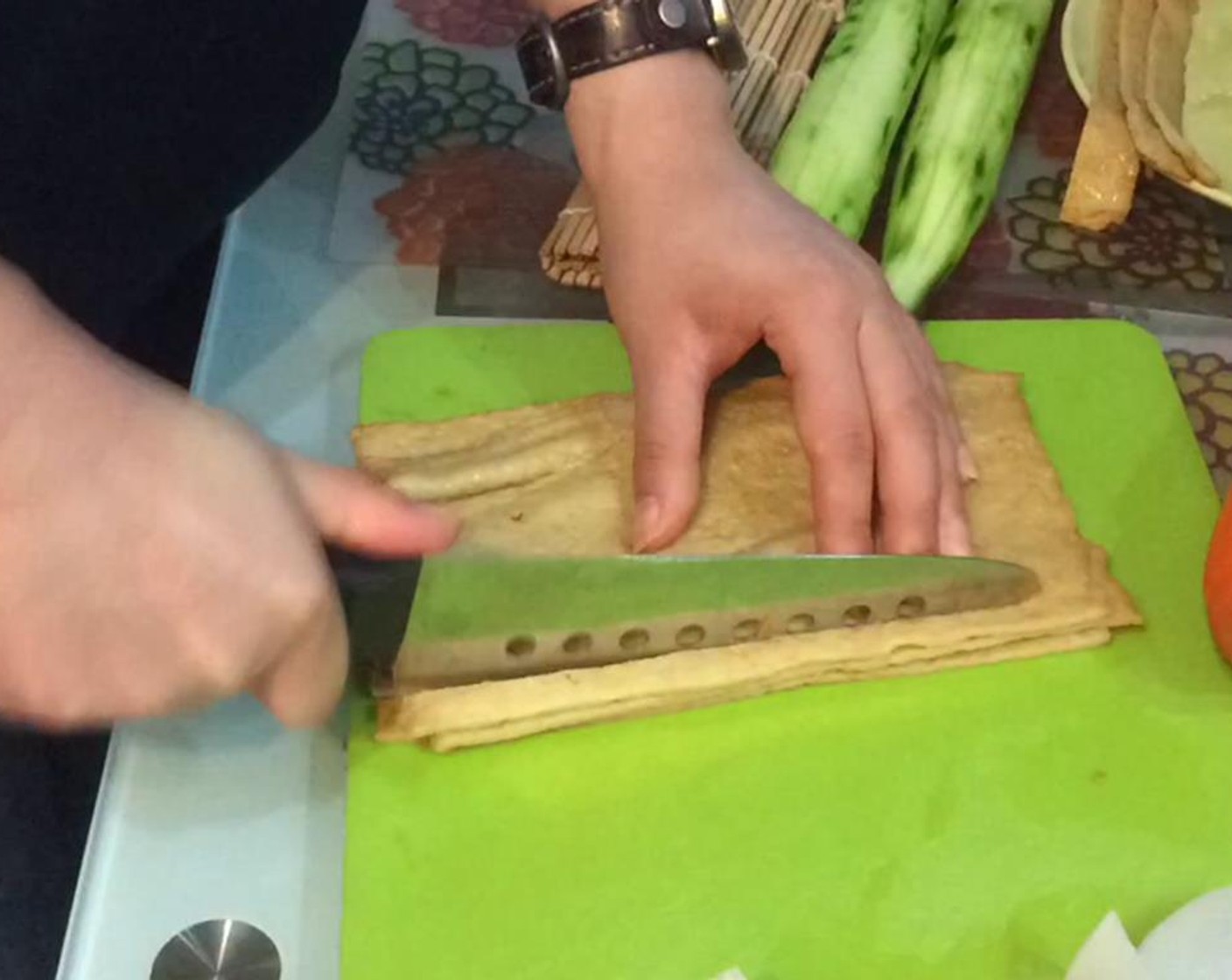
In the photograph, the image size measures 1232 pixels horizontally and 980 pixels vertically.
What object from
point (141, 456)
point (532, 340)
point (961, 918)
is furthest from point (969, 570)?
point (141, 456)

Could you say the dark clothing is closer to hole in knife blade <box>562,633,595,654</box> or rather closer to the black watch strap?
the black watch strap

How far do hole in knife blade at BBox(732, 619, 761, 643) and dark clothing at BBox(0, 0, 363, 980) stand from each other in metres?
0.50

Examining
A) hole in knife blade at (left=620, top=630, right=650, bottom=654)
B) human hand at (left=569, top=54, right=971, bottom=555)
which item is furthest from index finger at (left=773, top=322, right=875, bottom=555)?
hole in knife blade at (left=620, top=630, right=650, bottom=654)

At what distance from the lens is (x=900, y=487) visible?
2.91ft

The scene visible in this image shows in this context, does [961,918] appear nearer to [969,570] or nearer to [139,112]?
Answer: [969,570]

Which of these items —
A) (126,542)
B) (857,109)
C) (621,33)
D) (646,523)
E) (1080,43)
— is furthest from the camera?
(1080,43)

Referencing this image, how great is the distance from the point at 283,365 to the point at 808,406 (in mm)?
410

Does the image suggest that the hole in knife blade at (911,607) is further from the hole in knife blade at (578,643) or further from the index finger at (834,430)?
the hole in knife blade at (578,643)

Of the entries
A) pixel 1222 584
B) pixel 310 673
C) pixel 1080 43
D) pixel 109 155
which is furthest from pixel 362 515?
pixel 1080 43

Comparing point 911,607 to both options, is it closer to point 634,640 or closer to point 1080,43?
point 634,640

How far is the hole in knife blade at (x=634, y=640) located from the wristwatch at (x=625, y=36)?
0.39m

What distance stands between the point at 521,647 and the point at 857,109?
0.57 meters

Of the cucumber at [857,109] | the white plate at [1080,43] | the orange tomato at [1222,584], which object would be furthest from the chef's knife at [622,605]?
the white plate at [1080,43]

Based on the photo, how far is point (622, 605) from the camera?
2.74ft
